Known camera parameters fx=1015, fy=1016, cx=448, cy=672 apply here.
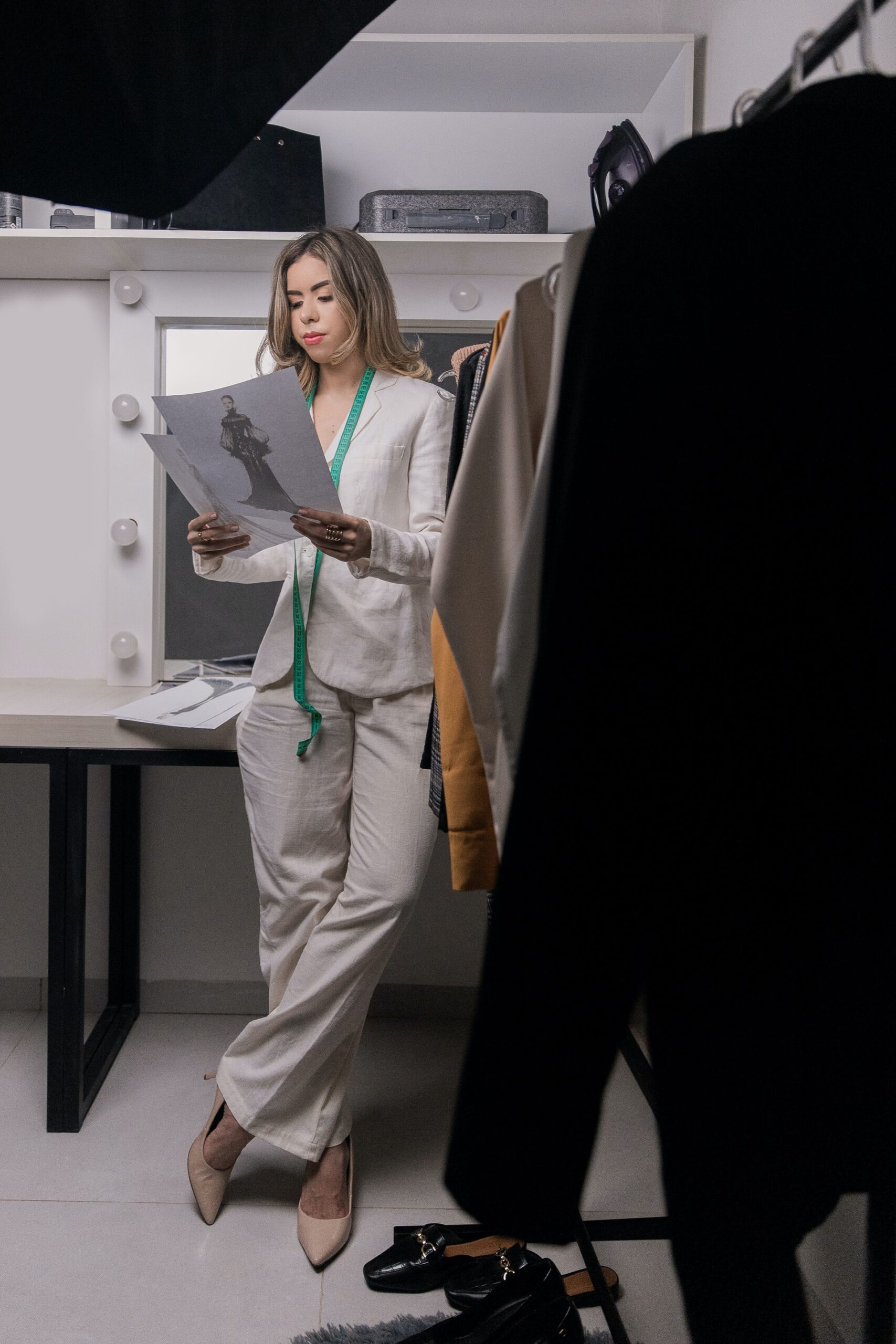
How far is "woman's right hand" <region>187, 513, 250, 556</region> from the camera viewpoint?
1555 mm

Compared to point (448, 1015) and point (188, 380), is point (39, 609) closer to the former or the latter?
point (188, 380)

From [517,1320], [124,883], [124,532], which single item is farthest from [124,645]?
[517,1320]

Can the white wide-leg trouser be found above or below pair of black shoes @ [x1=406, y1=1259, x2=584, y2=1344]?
above

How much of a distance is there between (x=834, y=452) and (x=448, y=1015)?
202 cm

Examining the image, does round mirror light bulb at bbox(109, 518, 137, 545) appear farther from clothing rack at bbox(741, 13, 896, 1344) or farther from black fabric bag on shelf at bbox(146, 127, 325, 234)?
clothing rack at bbox(741, 13, 896, 1344)

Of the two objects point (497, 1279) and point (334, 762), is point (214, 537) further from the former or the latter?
point (497, 1279)

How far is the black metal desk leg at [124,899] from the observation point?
2.27 m

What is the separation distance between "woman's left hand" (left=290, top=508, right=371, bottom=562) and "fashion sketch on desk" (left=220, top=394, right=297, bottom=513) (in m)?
0.05

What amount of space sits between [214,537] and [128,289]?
96cm

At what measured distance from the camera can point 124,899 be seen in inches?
91.4

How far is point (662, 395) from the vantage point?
61 centimetres

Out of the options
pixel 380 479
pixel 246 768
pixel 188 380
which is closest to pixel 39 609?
pixel 188 380

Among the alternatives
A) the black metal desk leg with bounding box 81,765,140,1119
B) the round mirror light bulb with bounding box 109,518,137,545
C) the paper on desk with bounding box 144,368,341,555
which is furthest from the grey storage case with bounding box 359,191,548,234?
the black metal desk leg with bounding box 81,765,140,1119

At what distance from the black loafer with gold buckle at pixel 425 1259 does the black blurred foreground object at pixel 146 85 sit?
4.69 ft
